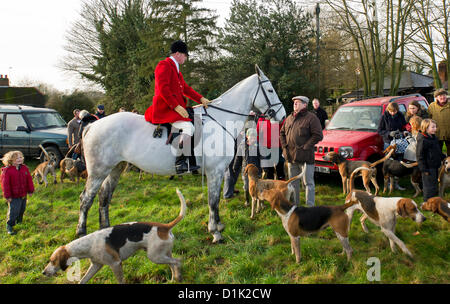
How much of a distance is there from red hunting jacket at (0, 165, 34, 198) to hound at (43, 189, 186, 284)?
320 cm

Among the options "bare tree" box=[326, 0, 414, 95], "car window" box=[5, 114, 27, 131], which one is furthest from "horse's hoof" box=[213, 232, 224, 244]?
"bare tree" box=[326, 0, 414, 95]

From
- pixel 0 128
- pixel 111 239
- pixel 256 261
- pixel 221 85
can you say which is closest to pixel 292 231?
pixel 256 261

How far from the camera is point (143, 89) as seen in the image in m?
22.7

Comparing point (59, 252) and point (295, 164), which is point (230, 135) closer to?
point (295, 164)

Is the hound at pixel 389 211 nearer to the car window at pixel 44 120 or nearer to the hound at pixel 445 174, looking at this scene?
the hound at pixel 445 174

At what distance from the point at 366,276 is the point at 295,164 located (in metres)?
2.69

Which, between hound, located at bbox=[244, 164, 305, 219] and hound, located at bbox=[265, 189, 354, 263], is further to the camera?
hound, located at bbox=[244, 164, 305, 219]

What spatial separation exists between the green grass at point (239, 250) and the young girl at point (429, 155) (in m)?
0.70

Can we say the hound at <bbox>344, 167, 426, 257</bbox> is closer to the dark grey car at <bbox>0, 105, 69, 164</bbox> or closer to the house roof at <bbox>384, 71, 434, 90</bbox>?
the dark grey car at <bbox>0, 105, 69, 164</bbox>

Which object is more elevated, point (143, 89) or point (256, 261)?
Result: point (143, 89)

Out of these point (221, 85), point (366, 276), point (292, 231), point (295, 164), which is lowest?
point (366, 276)

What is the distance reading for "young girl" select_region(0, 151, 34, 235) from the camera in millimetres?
5699

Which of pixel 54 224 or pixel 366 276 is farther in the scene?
pixel 54 224

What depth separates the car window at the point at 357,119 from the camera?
8.02 m
